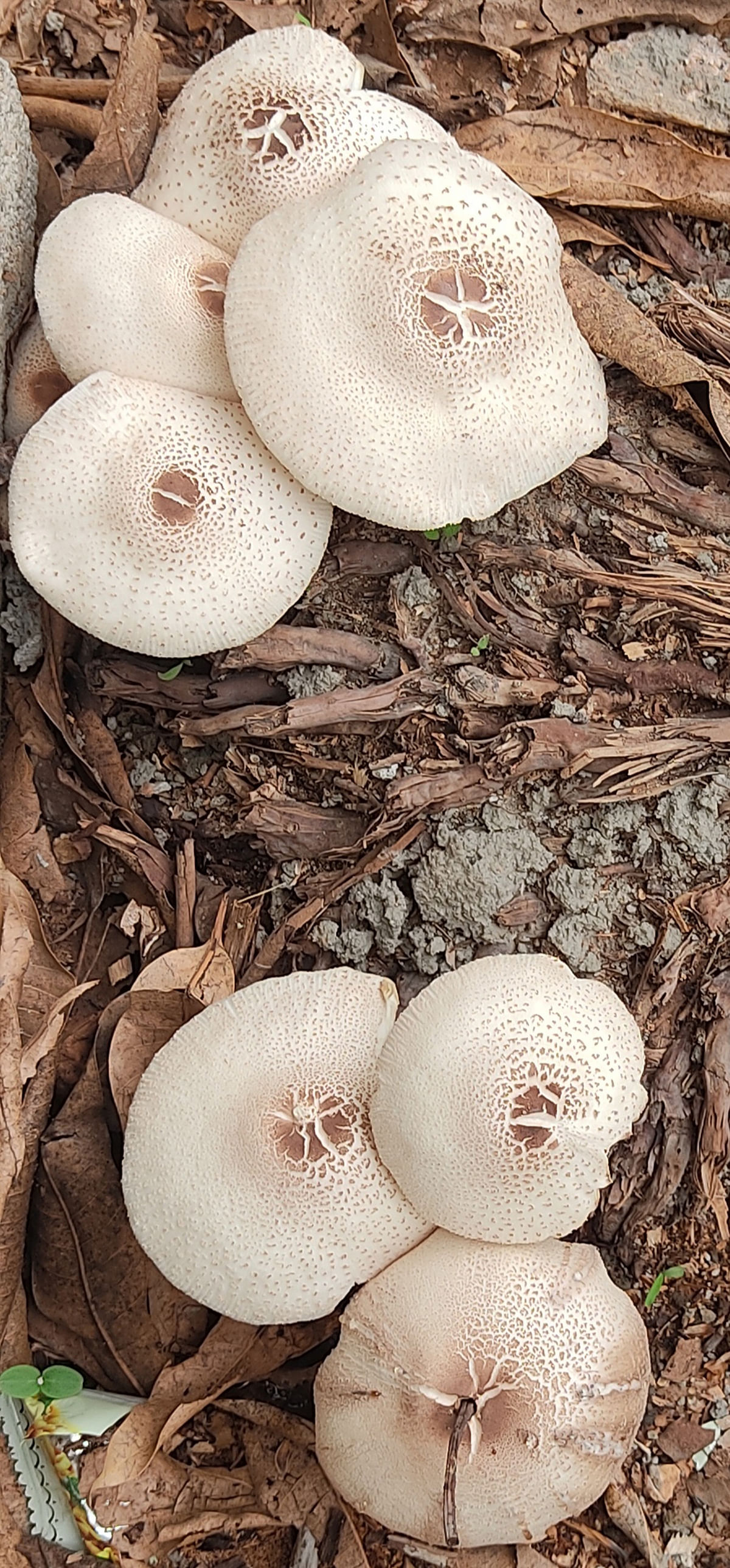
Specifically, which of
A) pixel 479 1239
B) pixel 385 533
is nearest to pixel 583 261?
pixel 385 533

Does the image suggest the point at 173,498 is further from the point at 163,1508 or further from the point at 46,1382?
the point at 163,1508

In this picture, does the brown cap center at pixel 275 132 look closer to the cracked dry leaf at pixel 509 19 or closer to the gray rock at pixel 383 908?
the cracked dry leaf at pixel 509 19

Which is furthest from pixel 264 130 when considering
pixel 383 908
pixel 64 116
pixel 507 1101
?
pixel 507 1101

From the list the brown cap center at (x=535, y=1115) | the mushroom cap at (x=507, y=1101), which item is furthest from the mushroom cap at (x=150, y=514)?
the brown cap center at (x=535, y=1115)

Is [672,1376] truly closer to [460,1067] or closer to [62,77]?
[460,1067]

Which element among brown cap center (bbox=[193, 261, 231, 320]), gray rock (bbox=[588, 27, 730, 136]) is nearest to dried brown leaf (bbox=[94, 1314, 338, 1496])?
brown cap center (bbox=[193, 261, 231, 320])
